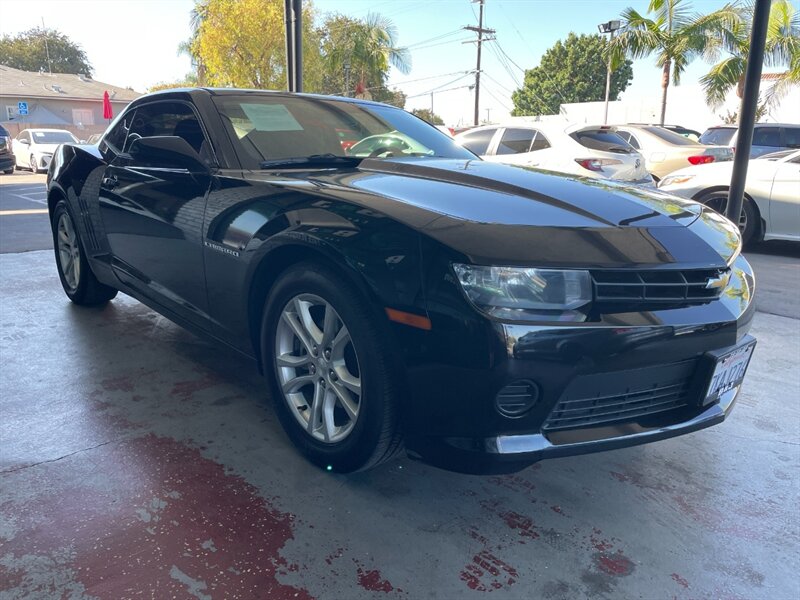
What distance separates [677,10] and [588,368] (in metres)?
21.1

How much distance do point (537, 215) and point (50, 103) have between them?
4247 centimetres

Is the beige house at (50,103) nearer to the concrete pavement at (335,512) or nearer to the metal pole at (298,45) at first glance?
the metal pole at (298,45)

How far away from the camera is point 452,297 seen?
74.4 inches

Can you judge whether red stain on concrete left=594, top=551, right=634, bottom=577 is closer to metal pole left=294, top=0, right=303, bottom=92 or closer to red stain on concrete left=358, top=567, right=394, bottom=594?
red stain on concrete left=358, top=567, right=394, bottom=594

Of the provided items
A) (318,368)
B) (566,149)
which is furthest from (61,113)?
(318,368)

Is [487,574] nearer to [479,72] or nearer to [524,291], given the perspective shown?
[524,291]

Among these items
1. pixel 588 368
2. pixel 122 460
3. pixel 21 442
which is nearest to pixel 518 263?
pixel 588 368

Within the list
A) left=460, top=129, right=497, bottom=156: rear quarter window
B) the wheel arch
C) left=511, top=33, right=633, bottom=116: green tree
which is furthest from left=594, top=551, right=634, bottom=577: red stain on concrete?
left=511, top=33, right=633, bottom=116: green tree

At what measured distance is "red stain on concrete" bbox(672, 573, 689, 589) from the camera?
6.37 feet

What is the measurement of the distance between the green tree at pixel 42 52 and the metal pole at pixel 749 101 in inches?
2674

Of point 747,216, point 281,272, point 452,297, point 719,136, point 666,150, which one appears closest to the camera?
point 452,297

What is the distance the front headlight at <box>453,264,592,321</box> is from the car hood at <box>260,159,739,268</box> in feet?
0.12

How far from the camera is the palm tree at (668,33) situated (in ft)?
63.4

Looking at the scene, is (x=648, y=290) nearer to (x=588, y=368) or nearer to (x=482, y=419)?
(x=588, y=368)
